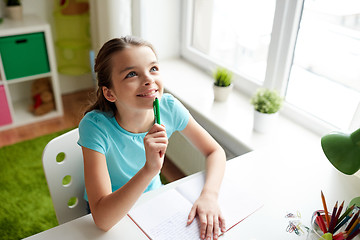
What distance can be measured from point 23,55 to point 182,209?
189cm

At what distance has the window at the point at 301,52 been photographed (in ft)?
4.73

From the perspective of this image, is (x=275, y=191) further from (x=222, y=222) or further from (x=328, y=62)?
(x=328, y=62)

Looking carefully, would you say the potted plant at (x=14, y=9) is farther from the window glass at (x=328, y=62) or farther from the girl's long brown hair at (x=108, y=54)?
the window glass at (x=328, y=62)

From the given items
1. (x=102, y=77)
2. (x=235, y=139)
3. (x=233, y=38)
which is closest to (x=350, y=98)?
(x=235, y=139)

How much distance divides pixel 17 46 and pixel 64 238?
1.83 metres

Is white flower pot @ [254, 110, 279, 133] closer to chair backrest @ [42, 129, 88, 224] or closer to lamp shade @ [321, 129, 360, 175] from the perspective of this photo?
lamp shade @ [321, 129, 360, 175]

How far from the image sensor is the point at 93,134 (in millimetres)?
1098

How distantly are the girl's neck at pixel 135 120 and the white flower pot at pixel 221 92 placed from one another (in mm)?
681

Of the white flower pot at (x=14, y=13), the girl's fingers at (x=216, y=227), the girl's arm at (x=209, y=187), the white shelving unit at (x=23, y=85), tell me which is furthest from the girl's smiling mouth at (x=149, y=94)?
the white flower pot at (x=14, y=13)

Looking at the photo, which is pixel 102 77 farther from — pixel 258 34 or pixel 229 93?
pixel 258 34

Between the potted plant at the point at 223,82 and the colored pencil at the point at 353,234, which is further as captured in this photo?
the potted plant at the point at 223,82

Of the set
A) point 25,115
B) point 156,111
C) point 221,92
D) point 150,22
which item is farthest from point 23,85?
point 156,111

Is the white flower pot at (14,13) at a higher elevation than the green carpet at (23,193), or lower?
higher

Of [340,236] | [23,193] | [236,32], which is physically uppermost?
[236,32]
